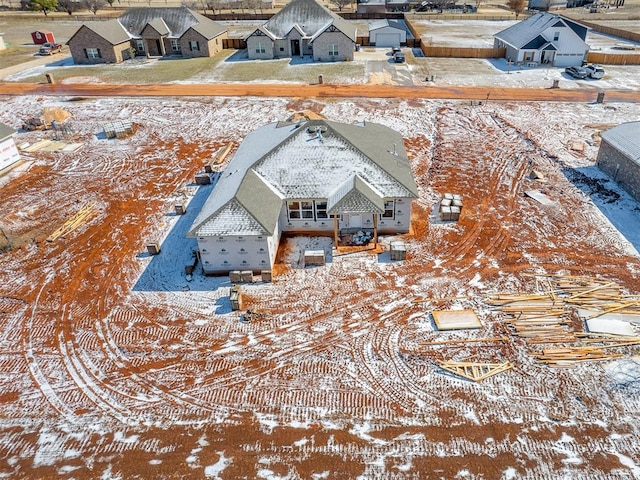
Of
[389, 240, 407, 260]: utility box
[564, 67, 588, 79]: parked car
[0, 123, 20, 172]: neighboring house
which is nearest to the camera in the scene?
[389, 240, 407, 260]: utility box

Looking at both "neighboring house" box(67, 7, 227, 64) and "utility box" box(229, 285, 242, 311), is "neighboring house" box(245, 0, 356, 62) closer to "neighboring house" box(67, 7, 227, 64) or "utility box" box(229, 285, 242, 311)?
"neighboring house" box(67, 7, 227, 64)

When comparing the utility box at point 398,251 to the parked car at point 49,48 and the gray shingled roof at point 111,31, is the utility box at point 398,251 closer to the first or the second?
the gray shingled roof at point 111,31

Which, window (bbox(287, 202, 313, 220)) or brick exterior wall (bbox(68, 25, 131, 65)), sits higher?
brick exterior wall (bbox(68, 25, 131, 65))

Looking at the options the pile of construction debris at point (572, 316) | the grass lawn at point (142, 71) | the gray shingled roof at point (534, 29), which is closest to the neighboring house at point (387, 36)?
the gray shingled roof at point (534, 29)

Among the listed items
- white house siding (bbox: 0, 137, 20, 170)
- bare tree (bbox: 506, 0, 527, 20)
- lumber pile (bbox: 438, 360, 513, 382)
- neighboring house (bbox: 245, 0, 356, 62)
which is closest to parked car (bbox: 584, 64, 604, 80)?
neighboring house (bbox: 245, 0, 356, 62)

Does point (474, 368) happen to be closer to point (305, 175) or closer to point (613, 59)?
point (305, 175)

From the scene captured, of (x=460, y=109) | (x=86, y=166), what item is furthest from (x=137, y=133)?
(x=460, y=109)
